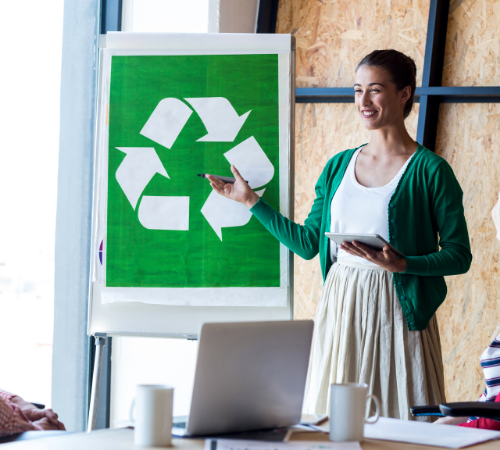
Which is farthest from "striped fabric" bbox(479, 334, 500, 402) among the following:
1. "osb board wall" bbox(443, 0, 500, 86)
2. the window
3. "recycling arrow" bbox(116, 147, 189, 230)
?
"osb board wall" bbox(443, 0, 500, 86)

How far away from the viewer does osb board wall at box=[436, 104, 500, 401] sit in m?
3.17

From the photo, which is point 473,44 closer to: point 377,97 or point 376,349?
point 377,97

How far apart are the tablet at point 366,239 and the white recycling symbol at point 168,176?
474 mm

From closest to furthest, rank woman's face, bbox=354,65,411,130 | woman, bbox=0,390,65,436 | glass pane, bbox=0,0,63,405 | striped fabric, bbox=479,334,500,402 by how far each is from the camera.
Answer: woman, bbox=0,390,65,436 < striped fabric, bbox=479,334,500,402 < woman's face, bbox=354,65,411,130 < glass pane, bbox=0,0,63,405

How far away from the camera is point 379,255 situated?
1796 millimetres

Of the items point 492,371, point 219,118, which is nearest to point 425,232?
point 492,371

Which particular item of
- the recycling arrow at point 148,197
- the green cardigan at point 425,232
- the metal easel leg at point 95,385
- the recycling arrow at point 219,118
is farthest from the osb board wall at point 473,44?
the metal easel leg at point 95,385

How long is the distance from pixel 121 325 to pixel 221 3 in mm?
1623

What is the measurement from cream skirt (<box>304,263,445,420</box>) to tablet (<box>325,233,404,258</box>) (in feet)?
Answer: 0.51

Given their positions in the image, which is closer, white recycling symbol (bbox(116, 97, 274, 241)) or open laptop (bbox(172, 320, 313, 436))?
open laptop (bbox(172, 320, 313, 436))

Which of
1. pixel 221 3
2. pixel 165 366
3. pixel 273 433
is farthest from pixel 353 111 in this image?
pixel 273 433

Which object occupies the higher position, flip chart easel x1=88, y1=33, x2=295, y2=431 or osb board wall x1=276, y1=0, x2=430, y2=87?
osb board wall x1=276, y1=0, x2=430, y2=87

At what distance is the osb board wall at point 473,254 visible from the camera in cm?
317

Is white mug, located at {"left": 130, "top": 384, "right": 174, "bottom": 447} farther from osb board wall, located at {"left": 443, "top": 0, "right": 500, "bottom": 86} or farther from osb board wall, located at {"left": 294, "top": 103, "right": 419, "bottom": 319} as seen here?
osb board wall, located at {"left": 443, "top": 0, "right": 500, "bottom": 86}
